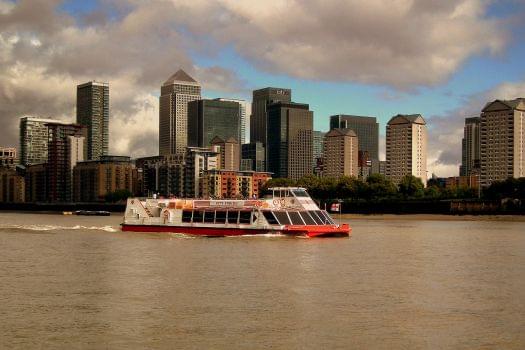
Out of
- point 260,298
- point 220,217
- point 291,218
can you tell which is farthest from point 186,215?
point 260,298

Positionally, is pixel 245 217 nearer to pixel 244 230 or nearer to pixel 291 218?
pixel 244 230

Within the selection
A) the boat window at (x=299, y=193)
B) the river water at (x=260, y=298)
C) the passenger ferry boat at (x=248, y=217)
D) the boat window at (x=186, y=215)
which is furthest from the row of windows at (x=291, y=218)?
the river water at (x=260, y=298)

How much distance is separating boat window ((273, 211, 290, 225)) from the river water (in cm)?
1149

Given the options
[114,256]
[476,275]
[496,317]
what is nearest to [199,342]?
[496,317]

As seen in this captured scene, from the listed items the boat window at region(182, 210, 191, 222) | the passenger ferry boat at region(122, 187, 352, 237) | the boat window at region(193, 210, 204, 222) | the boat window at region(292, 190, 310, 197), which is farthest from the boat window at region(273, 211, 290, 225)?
the boat window at region(182, 210, 191, 222)

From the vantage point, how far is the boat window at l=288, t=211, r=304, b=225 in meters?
→ 85.8

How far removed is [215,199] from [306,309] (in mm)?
52487

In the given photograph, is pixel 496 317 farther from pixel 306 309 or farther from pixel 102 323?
pixel 102 323

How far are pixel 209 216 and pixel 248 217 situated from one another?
6.16 meters

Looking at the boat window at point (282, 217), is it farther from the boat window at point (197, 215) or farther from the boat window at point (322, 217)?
the boat window at point (197, 215)

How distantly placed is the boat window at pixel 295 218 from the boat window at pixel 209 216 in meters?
10.2

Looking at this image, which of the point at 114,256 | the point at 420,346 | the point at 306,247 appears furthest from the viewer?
the point at 306,247

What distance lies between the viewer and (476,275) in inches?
2146

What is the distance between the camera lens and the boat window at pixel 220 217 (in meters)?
90.2
